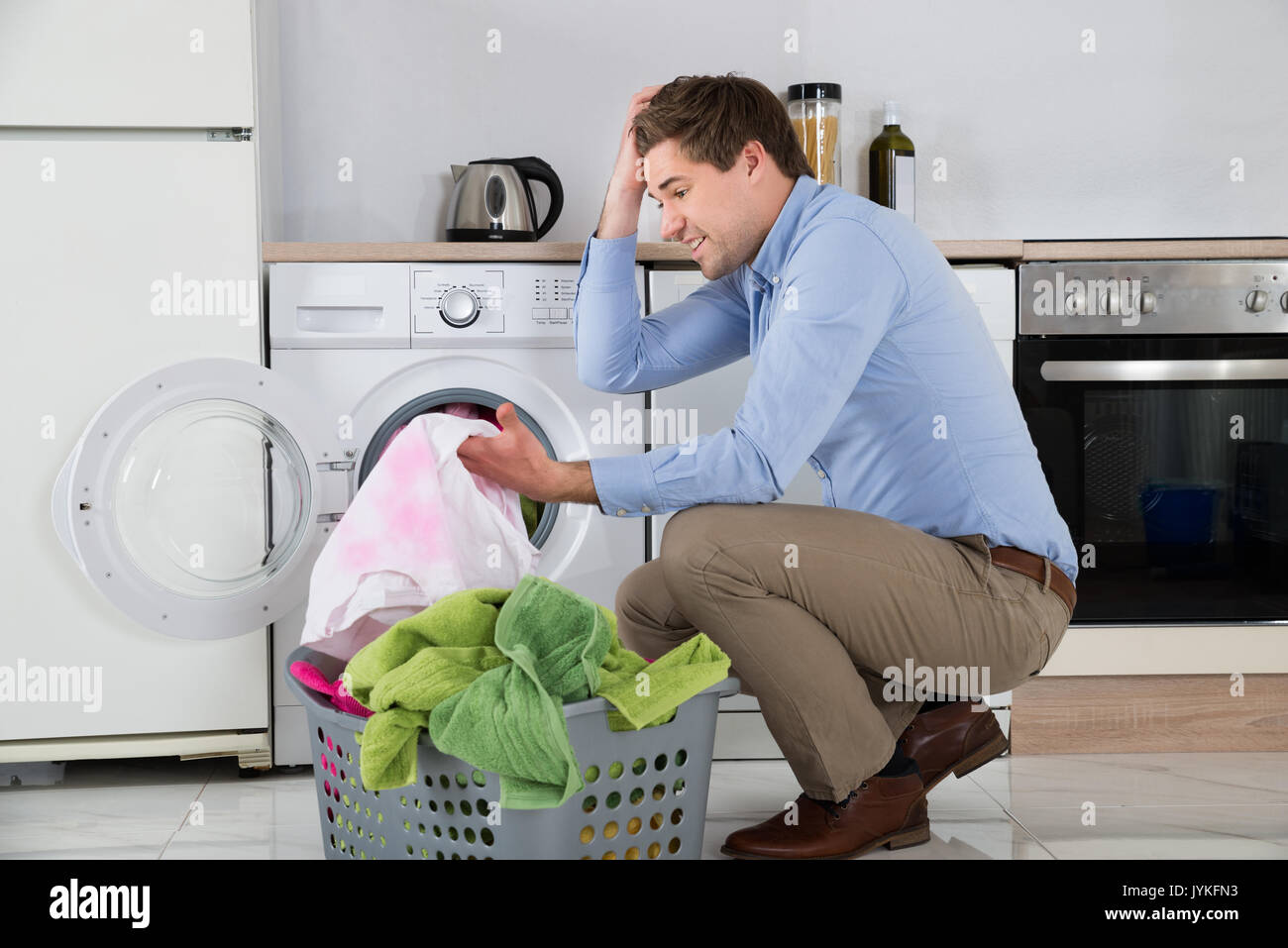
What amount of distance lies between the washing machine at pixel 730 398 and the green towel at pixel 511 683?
0.77 metres

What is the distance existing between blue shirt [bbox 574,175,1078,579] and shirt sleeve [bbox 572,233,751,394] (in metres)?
0.07

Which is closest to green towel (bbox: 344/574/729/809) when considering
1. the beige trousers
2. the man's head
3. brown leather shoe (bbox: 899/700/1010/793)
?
the beige trousers

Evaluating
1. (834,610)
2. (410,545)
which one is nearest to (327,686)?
(410,545)

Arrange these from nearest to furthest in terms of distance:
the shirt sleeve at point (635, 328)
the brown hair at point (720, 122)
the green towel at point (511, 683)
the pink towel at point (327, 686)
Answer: the green towel at point (511, 683), the pink towel at point (327, 686), the brown hair at point (720, 122), the shirt sleeve at point (635, 328)

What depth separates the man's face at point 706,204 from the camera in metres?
1.49

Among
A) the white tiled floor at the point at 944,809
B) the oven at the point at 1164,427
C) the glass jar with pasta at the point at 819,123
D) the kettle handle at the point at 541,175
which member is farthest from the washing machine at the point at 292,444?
the oven at the point at 1164,427

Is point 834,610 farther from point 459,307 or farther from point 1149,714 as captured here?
point 1149,714

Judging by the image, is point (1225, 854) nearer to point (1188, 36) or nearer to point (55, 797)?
point (55, 797)

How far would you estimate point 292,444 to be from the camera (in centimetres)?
180

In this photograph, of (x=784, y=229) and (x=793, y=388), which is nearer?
(x=793, y=388)

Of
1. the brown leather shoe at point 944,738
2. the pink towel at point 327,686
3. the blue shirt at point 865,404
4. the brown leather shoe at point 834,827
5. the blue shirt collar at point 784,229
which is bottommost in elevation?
the brown leather shoe at point 834,827

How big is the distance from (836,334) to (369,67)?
5.10 ft

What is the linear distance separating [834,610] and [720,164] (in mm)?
597

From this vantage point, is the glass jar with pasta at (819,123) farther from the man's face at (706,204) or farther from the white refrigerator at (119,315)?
the white refrigerator at (119,315)
